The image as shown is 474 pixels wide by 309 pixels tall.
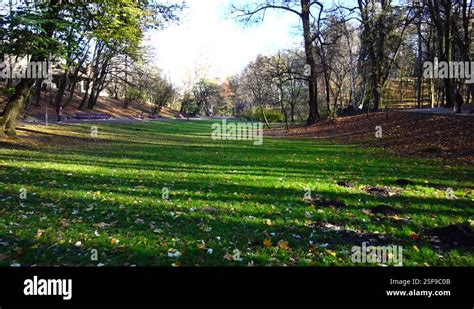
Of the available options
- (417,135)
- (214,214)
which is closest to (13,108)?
(214,214)

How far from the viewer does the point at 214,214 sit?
25.5ft

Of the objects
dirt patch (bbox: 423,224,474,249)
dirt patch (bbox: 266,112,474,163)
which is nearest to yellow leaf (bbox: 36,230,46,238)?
dirt patch (bbox: 423,224,474,249)

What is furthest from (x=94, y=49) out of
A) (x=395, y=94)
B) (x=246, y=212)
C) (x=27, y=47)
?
(x=395, y=94)

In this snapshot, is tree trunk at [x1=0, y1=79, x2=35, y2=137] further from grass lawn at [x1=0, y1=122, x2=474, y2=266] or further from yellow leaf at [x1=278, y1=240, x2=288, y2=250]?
yellow leaf at [x1=278, y1=240, x2=288, y2=250]

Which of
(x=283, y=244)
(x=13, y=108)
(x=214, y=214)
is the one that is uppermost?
(x=13, y=108)

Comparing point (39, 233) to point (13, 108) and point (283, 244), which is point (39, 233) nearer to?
point (283, 244)

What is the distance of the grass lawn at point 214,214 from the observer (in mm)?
5594

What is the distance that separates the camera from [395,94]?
92875 millimetres

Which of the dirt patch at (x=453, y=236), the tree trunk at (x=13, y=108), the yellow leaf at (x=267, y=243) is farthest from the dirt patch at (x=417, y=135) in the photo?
the tree trunk at (x=13, y=108)

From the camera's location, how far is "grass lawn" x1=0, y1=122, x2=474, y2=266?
18.4ft

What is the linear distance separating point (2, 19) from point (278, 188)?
44.8 ft
